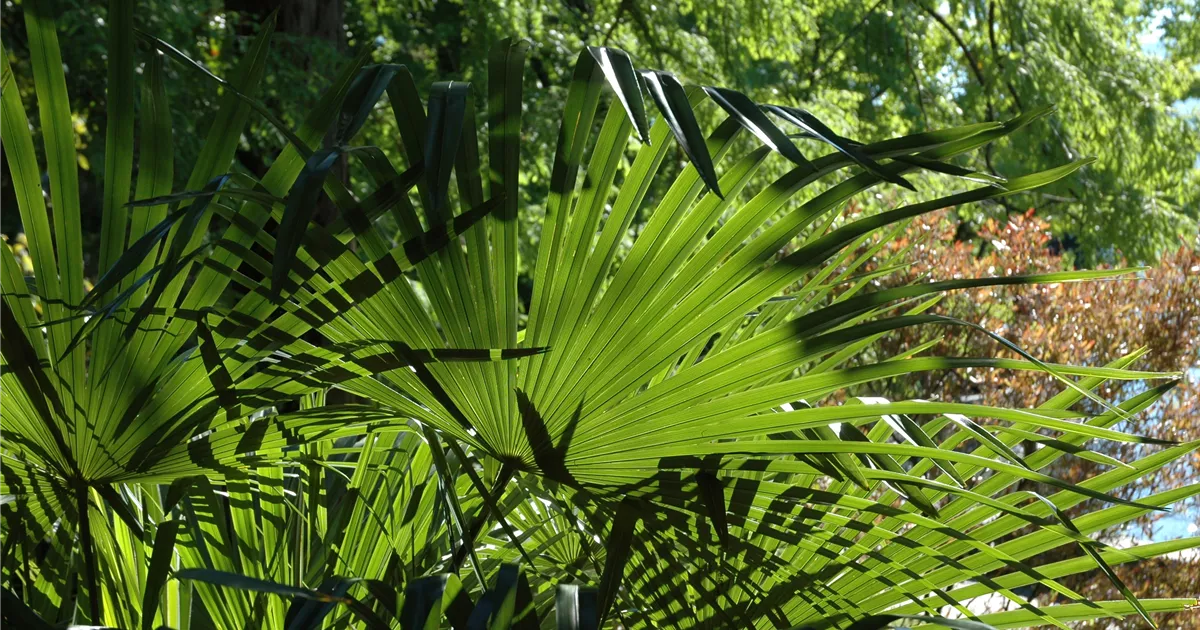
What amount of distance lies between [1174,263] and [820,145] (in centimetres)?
248

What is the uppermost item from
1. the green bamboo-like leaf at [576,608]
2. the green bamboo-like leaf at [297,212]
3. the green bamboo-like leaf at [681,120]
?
the green bamboo-like leaf at [681,120]

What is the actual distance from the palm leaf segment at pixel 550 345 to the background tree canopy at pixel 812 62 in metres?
3.77

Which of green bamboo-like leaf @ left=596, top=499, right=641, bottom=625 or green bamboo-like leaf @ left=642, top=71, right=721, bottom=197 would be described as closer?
green bamboo-like leaf @ left=642, top=71, right=721, bottom=197

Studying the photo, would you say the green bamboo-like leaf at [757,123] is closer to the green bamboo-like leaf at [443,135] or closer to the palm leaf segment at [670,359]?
the palm leaf segment at [670,359]

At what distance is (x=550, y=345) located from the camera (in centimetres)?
127

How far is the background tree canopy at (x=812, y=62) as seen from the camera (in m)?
5.12

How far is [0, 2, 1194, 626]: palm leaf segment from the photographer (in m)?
1.16

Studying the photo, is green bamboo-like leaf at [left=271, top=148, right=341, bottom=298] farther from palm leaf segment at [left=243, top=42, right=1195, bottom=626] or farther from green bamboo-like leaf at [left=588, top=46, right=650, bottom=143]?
green bamboo-like leaf at [left=588, top=46, right=650, bottom=143]

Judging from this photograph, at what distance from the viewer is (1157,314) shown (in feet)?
12.8

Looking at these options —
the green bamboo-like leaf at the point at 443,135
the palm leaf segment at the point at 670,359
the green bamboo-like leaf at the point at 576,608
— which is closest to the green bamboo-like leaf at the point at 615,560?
the palm leaf segment at the point at 670,359

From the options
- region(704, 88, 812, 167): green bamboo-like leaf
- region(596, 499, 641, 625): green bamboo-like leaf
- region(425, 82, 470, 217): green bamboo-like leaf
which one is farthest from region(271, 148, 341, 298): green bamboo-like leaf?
region(596, 499, 641, 625): green bamboo-like leaf

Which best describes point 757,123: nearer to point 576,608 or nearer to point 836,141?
point 836,141

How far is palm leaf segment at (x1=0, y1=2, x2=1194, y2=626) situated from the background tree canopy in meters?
3.77

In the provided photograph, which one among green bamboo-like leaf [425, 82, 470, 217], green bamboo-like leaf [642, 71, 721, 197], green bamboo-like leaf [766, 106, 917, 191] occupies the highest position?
green bamboo-like leaf [766, 106, 917, 191]
